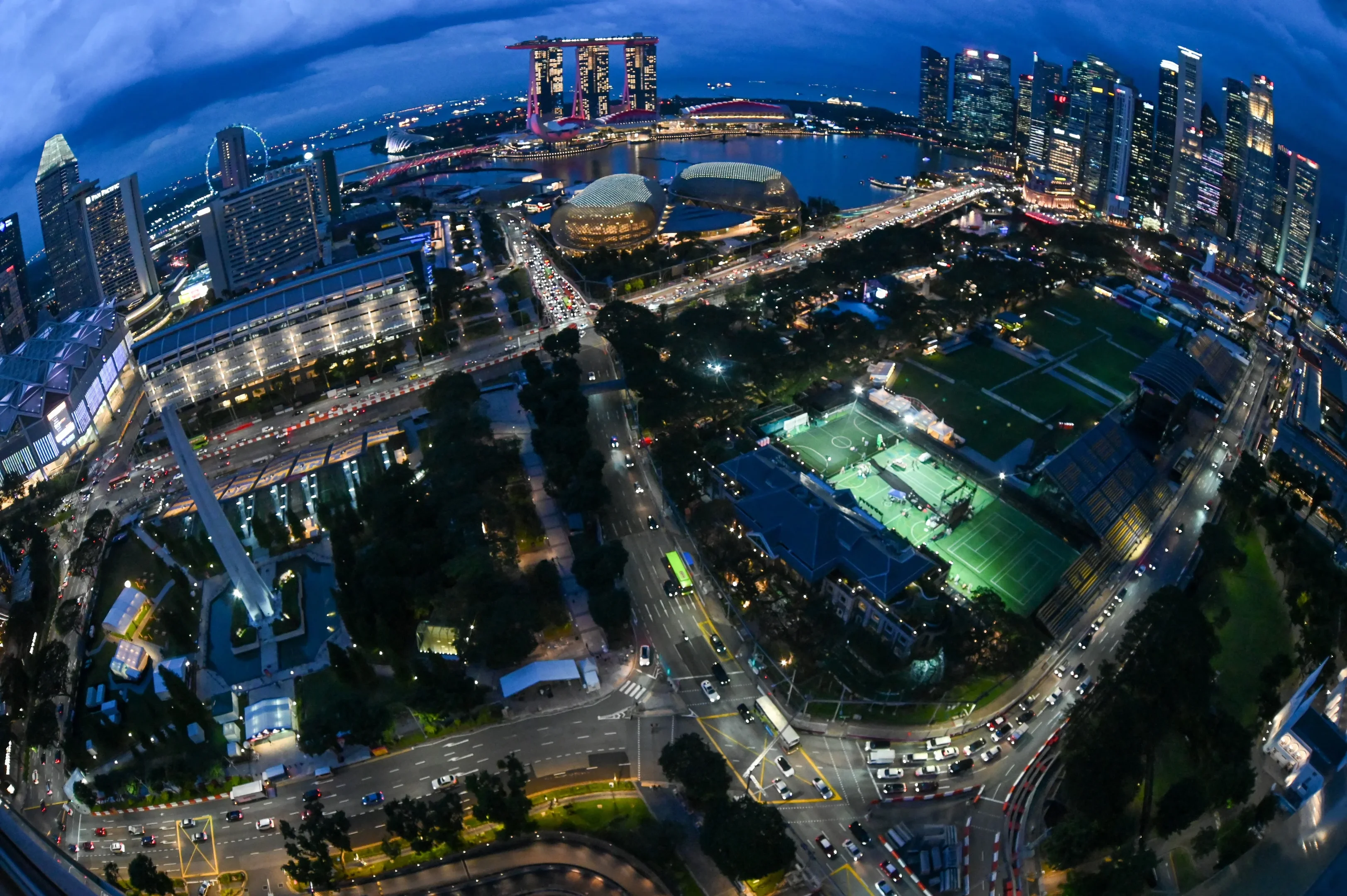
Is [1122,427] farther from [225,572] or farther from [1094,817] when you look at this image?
[225,572]

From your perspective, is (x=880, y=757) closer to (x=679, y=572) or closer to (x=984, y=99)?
→ (x=679, y=572)

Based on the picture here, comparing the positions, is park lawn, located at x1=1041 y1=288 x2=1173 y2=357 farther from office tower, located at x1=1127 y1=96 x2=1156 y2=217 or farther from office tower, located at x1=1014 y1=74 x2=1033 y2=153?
office tower, located at x1=1014 y1=74 x2=1033 y2=153

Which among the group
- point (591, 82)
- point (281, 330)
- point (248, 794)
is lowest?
point (248, 794)

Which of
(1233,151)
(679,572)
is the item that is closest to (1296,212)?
(1233,151)

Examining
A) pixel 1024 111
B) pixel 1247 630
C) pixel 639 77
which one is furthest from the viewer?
pixel 639 77

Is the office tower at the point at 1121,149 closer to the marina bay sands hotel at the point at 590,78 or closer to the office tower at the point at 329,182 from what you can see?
the marina bay sands hotel at the point at 590,78

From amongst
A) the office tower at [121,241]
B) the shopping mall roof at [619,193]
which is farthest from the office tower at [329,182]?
the shopping mall roof at [619,193]
